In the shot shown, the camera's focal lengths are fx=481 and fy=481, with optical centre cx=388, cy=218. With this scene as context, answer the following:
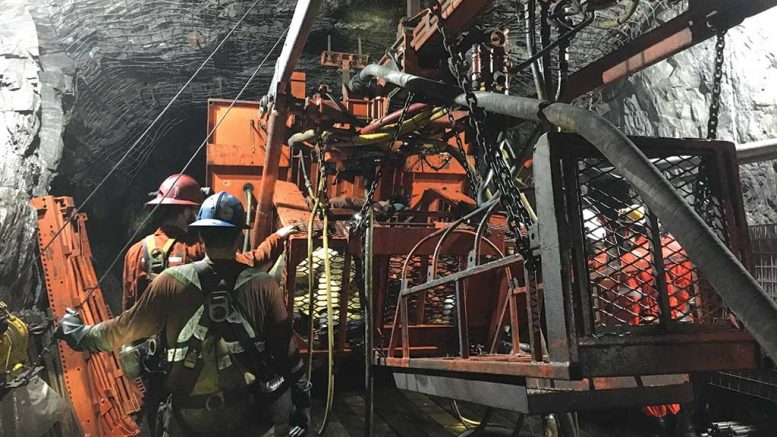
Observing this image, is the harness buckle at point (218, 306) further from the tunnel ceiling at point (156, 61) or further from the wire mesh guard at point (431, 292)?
the tunnel ceiling at point (156, 61)

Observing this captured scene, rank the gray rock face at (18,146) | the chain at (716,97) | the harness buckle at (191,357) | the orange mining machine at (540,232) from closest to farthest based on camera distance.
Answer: the orange mining machine at (540,232) < the chain at (716,97) < the harness buckle at (191,357) < the gray rock face at (18,146)

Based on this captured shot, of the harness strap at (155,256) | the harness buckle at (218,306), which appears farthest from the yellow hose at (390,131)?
the harness buckle at (218,306)

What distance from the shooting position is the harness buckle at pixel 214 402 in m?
2.54

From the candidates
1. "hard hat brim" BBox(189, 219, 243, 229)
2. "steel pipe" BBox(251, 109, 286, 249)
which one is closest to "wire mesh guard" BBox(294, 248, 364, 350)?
"steel pipe" BBox(251, 109, 286, 249)

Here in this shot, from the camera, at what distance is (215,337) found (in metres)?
2.52

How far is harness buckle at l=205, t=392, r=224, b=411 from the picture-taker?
2.54 m

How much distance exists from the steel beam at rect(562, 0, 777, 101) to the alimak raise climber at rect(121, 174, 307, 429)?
2515 millimetres

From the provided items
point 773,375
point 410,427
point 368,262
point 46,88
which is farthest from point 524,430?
point 46,88

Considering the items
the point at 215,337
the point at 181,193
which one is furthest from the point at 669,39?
the point at 181,193

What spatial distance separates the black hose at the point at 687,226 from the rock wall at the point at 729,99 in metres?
6.66

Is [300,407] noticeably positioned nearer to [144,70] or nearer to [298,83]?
[298,83]

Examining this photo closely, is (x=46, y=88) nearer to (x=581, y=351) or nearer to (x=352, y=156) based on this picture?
(x=352, y=156)

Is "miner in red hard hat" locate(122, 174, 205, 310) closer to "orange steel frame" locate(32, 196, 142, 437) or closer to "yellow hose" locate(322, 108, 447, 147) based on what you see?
Result: "yellow hose" locate(322, 108, 447, 147)

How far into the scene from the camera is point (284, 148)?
6.14 meters
